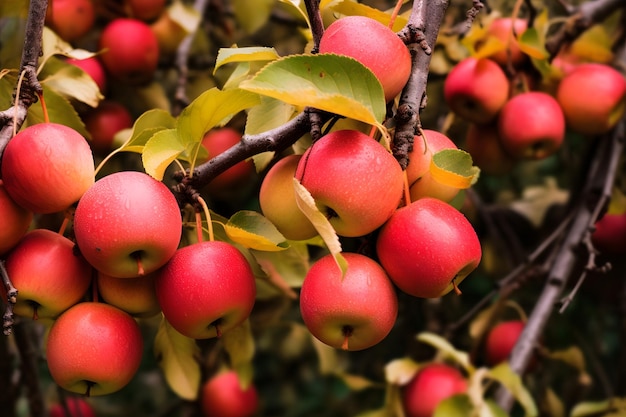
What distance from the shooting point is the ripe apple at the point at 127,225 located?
2.29 feet

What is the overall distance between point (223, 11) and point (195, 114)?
966 millimetres

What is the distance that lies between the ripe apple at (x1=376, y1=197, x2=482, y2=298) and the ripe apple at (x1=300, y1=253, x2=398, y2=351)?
0.9 inches

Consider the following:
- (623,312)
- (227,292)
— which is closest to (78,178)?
(227,292)

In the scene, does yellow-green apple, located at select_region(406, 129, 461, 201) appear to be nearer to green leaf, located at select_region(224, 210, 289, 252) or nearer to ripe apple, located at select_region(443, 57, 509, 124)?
green leaf, located at select_region(224, 210, 289, 252)

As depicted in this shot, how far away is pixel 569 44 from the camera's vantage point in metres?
1.41

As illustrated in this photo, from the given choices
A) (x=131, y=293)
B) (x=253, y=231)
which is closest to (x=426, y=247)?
(x=253, y=231)

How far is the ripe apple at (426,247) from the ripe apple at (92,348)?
0.28 m

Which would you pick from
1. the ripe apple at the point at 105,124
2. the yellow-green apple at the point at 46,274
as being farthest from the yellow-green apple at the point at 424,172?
the ripe apple at the point at 105,124

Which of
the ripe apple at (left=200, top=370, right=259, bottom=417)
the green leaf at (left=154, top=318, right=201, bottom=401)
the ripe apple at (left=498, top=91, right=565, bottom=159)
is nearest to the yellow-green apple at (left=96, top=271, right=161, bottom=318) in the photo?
the green leaf at (left=154, top=318, right=201, bottom=401)

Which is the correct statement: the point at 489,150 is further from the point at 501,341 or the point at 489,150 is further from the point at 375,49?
the point at 375,49

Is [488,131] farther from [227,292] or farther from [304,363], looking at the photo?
[304,363]

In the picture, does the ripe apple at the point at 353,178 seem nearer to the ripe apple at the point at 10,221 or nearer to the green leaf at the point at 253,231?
the green leaf at the point at 253,231

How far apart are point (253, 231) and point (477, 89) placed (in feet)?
2.00

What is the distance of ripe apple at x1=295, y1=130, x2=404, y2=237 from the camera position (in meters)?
0.68
